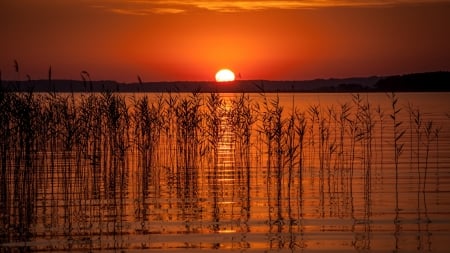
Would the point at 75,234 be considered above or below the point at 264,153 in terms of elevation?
below

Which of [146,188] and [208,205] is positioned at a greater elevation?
[146,188]

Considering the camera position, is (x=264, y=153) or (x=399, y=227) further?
(x=264, y=153)

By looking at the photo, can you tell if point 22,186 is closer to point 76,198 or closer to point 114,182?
point 76,198

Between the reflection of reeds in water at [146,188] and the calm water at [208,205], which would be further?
the reflection of reeds in water at [146,188]

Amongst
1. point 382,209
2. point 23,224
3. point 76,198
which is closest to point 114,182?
point 76,198

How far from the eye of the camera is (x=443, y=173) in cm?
2356

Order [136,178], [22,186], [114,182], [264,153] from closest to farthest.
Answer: [22,186] < [114,182] < [136,178] < [264,153]

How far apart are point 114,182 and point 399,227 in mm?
8752

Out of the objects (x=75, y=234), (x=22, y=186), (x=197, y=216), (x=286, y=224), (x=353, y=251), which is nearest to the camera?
(x=353, y=251)

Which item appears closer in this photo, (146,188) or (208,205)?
(208,205)

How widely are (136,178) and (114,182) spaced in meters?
2.89

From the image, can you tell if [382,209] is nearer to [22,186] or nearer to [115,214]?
[115,214]

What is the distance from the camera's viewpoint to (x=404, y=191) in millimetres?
19953

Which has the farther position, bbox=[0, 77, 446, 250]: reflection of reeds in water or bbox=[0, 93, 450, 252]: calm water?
bbox=[0, 77, 446, 250]: reflection of reeds in water
